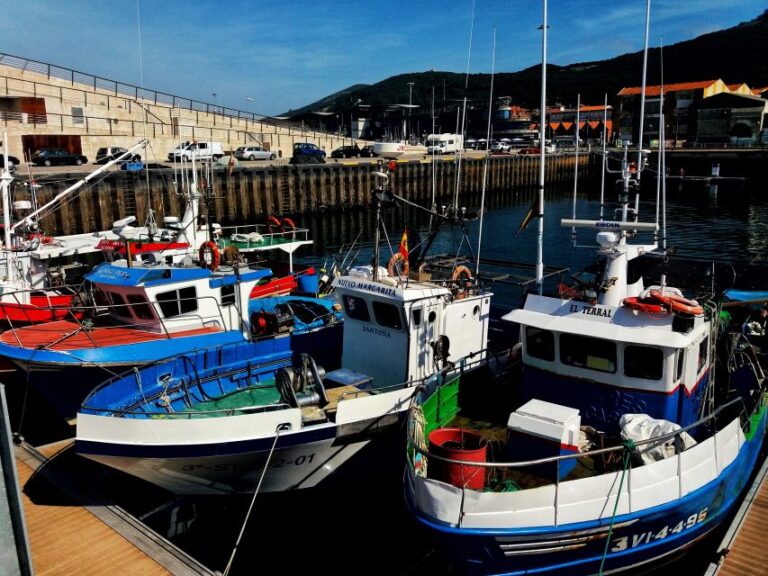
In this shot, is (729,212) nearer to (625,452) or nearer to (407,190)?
(407,190)

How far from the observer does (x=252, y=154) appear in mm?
50062

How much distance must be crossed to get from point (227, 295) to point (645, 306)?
906 cm

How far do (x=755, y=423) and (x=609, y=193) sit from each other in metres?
54.7

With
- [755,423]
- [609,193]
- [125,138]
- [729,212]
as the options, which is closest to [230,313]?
[755,423]

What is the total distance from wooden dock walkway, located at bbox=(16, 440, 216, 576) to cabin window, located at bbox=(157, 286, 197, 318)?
14.3 ft

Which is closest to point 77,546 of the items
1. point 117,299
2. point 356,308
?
point 356,308

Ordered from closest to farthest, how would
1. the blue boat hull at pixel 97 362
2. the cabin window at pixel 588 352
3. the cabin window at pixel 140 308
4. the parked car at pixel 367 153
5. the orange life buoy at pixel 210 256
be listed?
the cabin window at pixel 588 352
the blue boat hull at pixel 97 362
the cabin window at pixel 140 308
the orange life buoy at pixel 210 256
the parked car at pixel 367 153

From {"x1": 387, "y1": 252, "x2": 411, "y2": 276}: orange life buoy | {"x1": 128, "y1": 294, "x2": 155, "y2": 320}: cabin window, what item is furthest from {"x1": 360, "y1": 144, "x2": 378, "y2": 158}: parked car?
{"x1": 387, "y1": 252, "x2": 411, "y2": 276}: orange life buoy

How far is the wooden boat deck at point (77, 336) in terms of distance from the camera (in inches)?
479

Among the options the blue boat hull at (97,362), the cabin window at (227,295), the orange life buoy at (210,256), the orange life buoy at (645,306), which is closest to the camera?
the orange life buoy at (645,306)

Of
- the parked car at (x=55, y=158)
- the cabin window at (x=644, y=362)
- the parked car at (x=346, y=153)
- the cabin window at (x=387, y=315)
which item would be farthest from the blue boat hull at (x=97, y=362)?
the parked car at (x=346, y=153)

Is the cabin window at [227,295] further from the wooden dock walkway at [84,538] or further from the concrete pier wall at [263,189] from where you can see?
the concrete pier wall at [263,189]

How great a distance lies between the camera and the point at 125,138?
149ft

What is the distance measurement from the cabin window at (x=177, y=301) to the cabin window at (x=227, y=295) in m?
0.70
